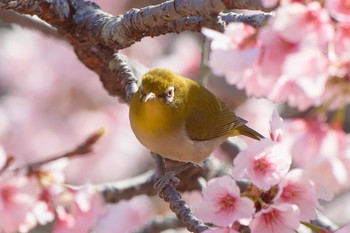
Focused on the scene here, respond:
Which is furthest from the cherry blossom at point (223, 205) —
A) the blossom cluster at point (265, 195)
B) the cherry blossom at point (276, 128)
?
the cherry blossom at point (276, 128)

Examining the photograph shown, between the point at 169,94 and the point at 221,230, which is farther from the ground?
the point at 221,230

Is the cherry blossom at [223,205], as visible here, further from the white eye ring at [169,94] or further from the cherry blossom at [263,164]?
the white eye ring at [169,94]

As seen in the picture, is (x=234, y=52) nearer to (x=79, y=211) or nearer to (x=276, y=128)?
(x=276, y=128)

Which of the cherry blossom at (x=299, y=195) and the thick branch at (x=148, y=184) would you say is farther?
the thick branch at (x=148, y=184)

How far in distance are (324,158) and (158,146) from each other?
149cm

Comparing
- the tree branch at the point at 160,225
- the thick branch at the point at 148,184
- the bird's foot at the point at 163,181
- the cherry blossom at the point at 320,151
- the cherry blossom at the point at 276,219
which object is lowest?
the tree branch at the point at 160,225

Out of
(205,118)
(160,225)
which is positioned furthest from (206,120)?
(160,225)

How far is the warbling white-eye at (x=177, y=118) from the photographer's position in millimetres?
2912

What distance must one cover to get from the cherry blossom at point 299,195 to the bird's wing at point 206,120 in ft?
3.72

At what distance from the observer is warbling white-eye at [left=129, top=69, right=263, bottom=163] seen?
2.91 meters

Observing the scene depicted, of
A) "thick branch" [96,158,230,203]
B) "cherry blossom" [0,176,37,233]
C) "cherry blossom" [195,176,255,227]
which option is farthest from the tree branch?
"cherry blossom" [195,176,255,227]

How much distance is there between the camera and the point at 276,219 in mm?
1913

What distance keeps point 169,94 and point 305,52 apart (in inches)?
63.6

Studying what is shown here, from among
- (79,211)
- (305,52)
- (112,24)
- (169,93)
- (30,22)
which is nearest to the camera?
(305,52)
